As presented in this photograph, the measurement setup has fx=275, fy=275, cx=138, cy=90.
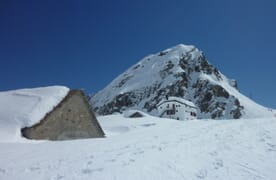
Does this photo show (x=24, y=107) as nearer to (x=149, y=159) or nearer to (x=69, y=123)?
(x=69, y=123)

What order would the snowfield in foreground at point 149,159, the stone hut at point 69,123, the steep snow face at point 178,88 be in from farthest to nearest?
the steep snow face at point 178,88 → the stone hut at point 69,123 → the snowfield in foreground at point 149,159

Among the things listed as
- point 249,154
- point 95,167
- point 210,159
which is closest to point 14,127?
point 95,167

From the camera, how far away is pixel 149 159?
7.48 m

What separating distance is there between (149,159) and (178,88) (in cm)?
13346

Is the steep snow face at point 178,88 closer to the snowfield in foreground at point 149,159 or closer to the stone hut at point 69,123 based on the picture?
the stone hut at point 69,123

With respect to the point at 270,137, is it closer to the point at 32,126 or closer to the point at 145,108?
the point at 32,126

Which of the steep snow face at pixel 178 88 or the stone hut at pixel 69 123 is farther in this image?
the steep snow face at pixel 178 88

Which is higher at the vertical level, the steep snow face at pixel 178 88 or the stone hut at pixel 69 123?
the steep snow face at pixel 178 88

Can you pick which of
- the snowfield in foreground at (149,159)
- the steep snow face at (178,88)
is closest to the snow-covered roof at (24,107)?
the snowfield in foreground at (149,159)

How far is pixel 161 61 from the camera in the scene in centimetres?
17238

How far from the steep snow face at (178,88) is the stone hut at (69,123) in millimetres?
98650

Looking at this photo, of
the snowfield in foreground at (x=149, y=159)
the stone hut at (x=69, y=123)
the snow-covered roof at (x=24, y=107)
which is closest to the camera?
the snowfield in foreground at (x=149, y=159)

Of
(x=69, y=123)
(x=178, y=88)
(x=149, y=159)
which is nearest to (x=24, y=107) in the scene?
(x=69, y=123)

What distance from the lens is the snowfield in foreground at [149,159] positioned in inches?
252
